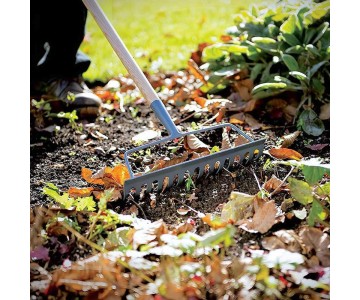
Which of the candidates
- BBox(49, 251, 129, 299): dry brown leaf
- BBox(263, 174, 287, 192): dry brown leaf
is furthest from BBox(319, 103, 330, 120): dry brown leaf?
BBox(49, 251, 129, 299): dry brown leaf

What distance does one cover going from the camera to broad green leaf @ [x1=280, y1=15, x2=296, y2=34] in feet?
10.00

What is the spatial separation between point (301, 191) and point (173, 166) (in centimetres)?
49

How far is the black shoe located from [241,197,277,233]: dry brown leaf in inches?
59.5

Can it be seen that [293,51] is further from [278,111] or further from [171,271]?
[171,271]

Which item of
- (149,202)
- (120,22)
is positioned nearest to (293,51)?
(149,202)

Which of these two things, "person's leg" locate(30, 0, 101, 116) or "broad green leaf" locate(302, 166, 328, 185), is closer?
"broad green leaf" locate(302, 166, 328, 185)

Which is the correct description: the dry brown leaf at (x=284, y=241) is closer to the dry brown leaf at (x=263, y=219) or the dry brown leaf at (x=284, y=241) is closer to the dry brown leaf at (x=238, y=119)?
the dry brown leaf at (x=263, y=219)

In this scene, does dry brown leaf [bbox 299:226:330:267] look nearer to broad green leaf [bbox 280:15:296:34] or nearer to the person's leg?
broad green leaf [bbox 280:15:296:34]

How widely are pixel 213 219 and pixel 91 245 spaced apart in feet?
1.30

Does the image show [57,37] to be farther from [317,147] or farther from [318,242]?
[318,242]

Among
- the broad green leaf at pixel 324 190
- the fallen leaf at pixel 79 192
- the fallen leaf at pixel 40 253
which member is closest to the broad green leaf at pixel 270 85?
the broad green leaf at pixel 324 190

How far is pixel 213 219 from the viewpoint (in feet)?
6.75

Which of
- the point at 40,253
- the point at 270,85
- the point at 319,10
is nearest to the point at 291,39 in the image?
the point at 319,10

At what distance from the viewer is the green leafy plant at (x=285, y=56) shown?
9.82 feet
